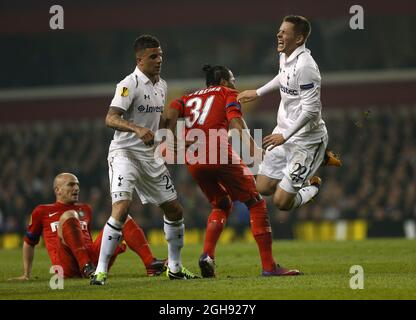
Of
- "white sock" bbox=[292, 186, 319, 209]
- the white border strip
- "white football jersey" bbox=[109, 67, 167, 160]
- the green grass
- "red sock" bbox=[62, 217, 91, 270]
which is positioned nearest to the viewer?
the green grass

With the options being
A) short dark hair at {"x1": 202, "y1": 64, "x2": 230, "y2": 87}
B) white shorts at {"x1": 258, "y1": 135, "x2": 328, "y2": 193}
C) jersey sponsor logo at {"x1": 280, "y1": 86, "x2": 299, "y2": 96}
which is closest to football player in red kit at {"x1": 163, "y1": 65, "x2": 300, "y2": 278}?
short dark hair at {"x1": 202, "y1": 64, "x2": 230, "y2": 87}

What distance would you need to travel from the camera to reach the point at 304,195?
993 centimetres

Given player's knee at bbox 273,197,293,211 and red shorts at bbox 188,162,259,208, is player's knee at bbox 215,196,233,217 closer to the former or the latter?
red shorts at bbox 188,162,259,208

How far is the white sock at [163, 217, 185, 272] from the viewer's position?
923 cm

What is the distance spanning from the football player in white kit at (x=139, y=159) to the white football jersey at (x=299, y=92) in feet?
3.93

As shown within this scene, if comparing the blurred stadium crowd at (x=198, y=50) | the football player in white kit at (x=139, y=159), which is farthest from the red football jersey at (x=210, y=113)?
the blurred stadium crowd at (x=198, y=50)

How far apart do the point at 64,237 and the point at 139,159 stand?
1.23m

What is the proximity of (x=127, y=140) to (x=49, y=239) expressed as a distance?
165 cm

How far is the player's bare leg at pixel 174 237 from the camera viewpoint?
9.21 metres

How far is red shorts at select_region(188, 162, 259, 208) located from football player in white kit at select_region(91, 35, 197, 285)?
17.8 inches

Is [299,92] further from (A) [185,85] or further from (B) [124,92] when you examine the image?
(A) [185,85]

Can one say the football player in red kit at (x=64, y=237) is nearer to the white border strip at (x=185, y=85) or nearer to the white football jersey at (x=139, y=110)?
the white football jersey at (x=139, y=110)

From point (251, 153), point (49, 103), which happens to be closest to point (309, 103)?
point (251, 153)

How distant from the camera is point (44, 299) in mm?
7531
